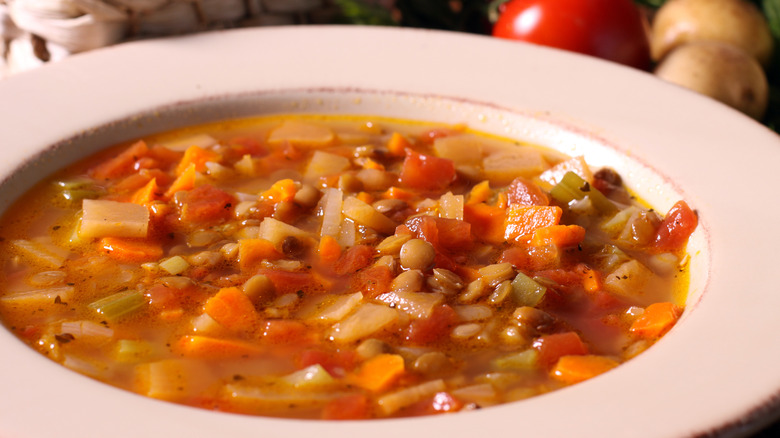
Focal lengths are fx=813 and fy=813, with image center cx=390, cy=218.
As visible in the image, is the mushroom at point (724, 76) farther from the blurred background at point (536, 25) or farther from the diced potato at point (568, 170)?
the diced potato at point (568, 170)

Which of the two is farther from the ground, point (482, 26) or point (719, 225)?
point (719, 225)

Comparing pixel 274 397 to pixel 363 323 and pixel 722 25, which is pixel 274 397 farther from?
pixel 722 25

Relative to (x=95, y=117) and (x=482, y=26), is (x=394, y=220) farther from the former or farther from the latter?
(x=482, y=26)

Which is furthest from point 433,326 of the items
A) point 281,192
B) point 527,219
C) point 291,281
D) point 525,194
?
point 281,192

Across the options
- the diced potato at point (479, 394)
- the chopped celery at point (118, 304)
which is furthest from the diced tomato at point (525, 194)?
the chopped celery at point (118, 304)

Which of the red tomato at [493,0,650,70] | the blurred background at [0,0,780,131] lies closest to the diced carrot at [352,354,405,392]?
the blurred background at [0,0,780,131]

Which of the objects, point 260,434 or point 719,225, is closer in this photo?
point 260,434

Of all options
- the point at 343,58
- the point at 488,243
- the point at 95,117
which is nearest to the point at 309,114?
the point at 343,58
